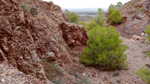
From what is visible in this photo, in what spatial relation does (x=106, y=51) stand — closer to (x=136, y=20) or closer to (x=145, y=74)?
(x=145, y=74)

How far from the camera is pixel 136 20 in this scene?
28.6 m

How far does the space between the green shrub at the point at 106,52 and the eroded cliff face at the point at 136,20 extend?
16.7 meters

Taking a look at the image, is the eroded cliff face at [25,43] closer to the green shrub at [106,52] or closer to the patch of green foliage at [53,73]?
the patch of green foliage at [53,73]

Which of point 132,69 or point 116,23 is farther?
point 116,23

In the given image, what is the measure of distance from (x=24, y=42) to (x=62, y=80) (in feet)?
11.1

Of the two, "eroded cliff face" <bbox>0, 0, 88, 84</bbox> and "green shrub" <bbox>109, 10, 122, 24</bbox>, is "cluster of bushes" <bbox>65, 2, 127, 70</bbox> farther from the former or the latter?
"green shrub" <bbox>109, 10, 122, 24</bbox>

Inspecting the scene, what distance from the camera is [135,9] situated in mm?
31859

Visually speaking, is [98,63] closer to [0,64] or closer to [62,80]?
[62,80]

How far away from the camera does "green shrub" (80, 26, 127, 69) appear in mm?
10859

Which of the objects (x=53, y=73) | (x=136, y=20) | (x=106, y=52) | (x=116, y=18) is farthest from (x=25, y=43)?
(x=116, y=18)

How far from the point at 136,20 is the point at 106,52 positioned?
72.6 ft

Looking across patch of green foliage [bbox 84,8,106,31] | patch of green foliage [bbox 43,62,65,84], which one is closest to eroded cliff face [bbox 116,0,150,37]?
patch of green foliage [bbox 84,8,106,31]

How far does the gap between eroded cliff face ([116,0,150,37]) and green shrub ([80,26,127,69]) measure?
54.7ft

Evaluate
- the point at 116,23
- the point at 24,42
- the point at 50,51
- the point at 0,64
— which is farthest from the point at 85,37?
the point at 116,23
